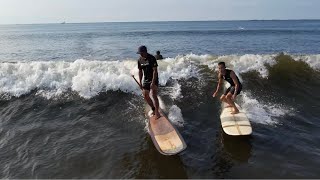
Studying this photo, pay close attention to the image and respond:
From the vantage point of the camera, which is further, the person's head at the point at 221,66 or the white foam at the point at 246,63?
the white foam at the point at 246,63

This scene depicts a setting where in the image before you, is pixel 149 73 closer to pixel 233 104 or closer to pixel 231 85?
pixel 231 85

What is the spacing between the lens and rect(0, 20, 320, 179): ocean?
7.85 metres

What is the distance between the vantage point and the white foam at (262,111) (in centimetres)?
1046

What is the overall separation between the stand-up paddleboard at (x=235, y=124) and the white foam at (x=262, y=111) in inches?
30.6

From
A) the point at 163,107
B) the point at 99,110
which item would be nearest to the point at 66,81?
the point at 99,110

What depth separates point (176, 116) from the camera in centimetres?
1083

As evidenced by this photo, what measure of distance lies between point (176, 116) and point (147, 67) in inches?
89.1

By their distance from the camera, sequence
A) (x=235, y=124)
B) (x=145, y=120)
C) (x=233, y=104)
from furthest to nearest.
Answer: (x=145, y=120)
(x=233, y=104)
(x=235, y=124)

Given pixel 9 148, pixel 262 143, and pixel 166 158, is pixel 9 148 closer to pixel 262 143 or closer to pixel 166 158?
pixel 166 158

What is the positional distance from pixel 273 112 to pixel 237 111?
178 centimetres

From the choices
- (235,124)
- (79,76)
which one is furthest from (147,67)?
(79,76)

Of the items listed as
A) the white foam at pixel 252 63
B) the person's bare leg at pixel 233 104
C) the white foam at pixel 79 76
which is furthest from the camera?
the white foam at pixel 252 63

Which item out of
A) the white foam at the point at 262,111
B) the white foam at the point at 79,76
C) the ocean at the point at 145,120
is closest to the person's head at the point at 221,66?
the ocean at the point at 145,120

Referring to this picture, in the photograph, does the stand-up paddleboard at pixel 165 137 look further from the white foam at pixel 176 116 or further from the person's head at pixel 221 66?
the person's head at pixel 221 66
